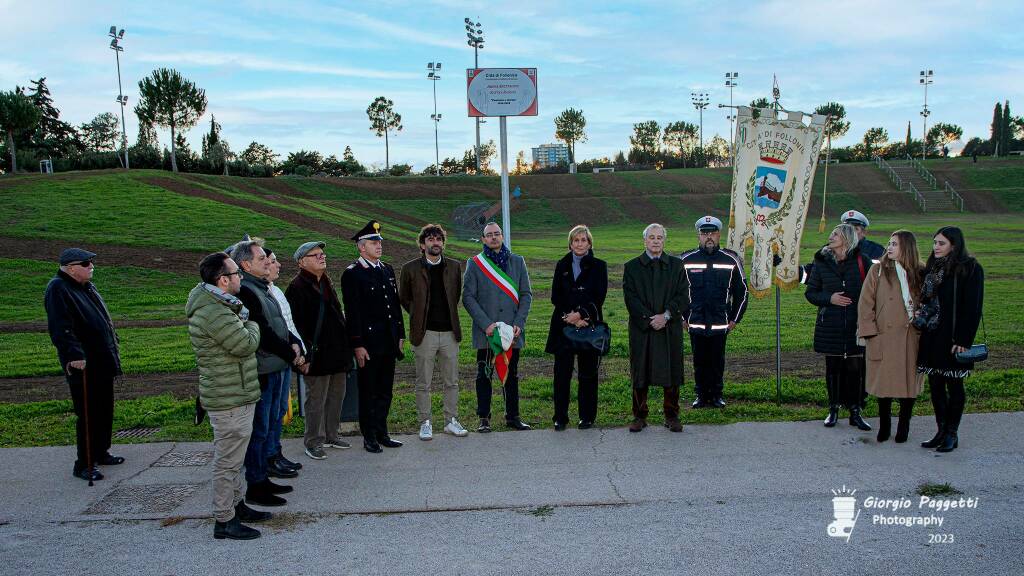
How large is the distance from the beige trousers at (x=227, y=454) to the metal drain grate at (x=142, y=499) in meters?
0.65

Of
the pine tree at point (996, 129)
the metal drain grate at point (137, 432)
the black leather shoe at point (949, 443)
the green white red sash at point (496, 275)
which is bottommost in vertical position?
the metal drain grate at point (137, 432)

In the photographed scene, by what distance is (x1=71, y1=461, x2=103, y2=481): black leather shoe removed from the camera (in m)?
5.75

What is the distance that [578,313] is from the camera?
6973 millimetres

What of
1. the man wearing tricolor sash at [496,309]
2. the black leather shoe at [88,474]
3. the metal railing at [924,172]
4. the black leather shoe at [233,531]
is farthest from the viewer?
the metal railing at [924,172]

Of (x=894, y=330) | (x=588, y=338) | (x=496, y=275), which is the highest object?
(x=496, y=275)

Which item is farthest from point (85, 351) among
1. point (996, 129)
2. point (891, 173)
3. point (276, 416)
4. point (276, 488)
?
point (996, 129)

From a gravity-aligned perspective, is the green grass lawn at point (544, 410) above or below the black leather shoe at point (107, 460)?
below

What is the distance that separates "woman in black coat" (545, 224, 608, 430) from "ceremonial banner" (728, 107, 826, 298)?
83.3 inches

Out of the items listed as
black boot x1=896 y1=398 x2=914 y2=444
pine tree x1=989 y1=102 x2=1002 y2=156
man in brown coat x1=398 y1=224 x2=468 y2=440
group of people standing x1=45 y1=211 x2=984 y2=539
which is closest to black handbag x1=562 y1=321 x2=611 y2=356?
group of people standing x1=45 y1=211 x2=984 y2=539

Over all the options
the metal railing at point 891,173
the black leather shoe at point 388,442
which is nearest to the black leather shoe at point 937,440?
the black leather shoe at point 388,442

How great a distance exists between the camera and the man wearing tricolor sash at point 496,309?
7047 millimetres

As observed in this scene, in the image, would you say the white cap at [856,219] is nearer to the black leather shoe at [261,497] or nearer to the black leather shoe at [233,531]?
the black leather shoe at [261,497]

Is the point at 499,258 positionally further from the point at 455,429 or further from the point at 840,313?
the point at 840,313

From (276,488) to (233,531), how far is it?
2.45ft
